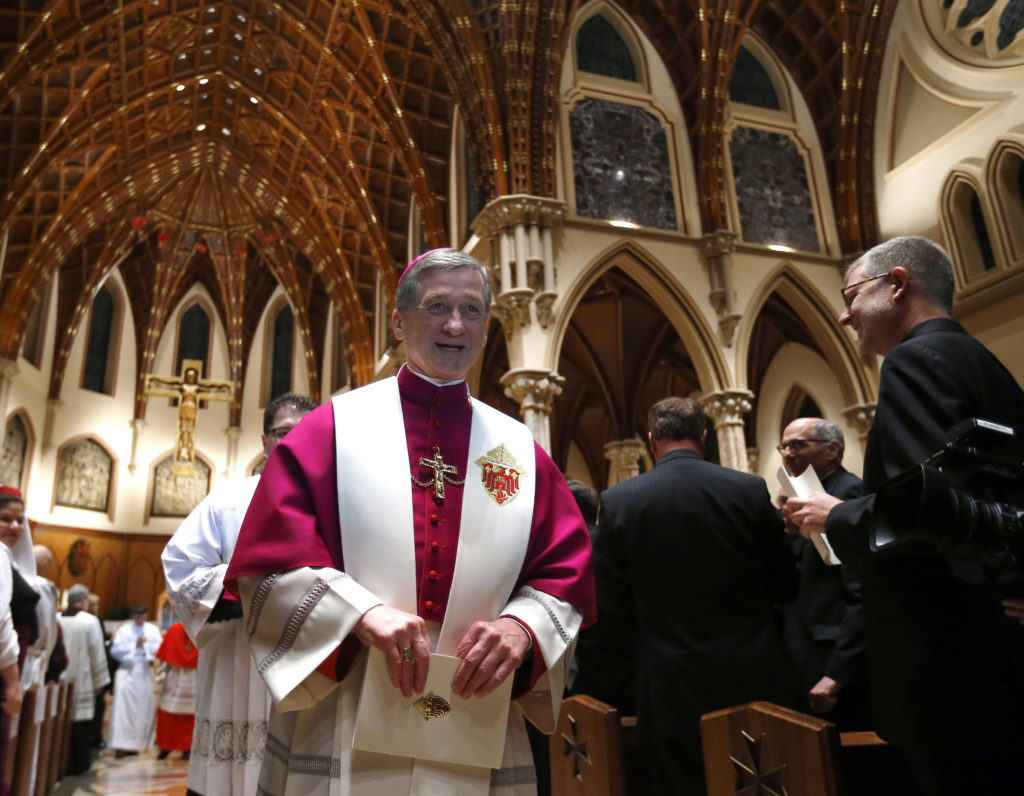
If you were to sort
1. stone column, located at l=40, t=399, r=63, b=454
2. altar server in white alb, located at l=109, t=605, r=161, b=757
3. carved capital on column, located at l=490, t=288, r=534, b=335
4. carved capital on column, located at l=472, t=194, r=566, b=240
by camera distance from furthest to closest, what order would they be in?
stone column, located at l=40, t=399, r=63, b=454 < carved capital on column, located at l=472, t=194, r=566, b=240 < carved capital on column, located at l=490, t=288, r=534, b=335 < altar server in white alb, located at l=109, t=605, r=161, b=757

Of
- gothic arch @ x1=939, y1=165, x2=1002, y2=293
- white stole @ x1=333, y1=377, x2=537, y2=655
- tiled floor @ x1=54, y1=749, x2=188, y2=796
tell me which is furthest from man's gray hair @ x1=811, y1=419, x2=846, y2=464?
gothic arch @ x1=939, y1=165, x2=1002, y2=293

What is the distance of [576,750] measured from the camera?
274cm

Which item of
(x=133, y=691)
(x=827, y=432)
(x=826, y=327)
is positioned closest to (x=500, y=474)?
(x=827, y=432)

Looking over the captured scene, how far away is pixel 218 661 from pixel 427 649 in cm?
206

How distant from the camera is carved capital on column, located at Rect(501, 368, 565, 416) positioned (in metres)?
9.99

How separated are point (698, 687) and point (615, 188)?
381 inches

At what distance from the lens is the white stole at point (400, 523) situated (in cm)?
167

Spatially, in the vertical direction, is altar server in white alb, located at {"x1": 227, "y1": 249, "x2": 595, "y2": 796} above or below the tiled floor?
above

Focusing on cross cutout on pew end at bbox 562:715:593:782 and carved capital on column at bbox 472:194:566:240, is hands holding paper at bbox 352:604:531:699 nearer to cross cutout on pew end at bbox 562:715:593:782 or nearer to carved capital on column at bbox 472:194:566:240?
cross cutout on pew end at bbox 562:715:593:782

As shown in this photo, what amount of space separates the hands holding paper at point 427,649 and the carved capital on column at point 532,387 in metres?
8.42

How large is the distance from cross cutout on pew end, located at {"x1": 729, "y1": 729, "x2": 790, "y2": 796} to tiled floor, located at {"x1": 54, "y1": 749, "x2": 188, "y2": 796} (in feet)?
19.5

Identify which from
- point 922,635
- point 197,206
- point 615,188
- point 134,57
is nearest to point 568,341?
point 615,188

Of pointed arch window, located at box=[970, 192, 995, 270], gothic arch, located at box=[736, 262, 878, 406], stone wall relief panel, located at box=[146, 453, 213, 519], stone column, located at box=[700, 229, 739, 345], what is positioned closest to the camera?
pointed arch window, located at box=[970, 192, 995, 270]

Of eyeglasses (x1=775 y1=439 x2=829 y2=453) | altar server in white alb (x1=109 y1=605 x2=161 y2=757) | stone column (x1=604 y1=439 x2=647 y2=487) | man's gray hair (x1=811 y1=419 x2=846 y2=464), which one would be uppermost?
stone column (x1=604 y1=439 x2=647 y2=487)
